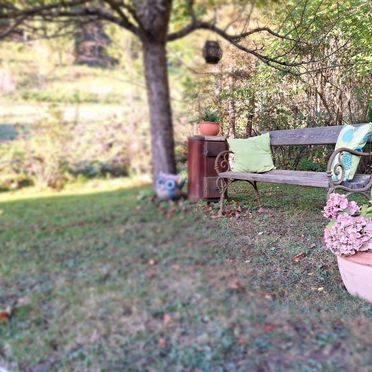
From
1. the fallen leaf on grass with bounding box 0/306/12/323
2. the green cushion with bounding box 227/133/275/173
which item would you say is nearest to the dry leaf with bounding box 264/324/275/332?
the green cushion with bounding box 227/133/275/173

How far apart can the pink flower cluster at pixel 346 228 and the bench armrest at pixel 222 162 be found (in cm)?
56

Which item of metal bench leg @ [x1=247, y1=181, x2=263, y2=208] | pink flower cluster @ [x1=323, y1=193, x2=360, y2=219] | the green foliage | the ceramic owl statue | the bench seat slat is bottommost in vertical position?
pink flower cluster @ [x1=323, y1=193, x2=360, y2=219]

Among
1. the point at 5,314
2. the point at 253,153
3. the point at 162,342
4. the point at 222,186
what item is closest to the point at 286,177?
the point at 253,153

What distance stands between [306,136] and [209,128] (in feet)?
1.31

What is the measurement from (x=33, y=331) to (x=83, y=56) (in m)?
0.94

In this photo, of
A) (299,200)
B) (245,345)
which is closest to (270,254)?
(299,200)

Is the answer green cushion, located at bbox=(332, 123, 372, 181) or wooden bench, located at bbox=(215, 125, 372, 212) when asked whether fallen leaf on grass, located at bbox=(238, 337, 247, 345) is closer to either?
wooden bench, located at bbox=(215, 125, 372, 212)

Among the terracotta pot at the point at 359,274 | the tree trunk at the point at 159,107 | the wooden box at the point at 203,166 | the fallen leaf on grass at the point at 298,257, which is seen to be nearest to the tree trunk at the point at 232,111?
the wooden box at the point at 203,166

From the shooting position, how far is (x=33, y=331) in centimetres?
144

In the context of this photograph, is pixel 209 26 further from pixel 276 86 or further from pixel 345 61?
pixel 345 61

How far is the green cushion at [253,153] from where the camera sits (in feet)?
5.08

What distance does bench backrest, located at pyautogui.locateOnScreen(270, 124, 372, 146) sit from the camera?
156cm

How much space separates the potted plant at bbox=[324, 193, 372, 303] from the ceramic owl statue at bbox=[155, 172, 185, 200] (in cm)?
81

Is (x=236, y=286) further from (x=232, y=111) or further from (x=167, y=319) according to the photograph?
(x=232, y=111)
